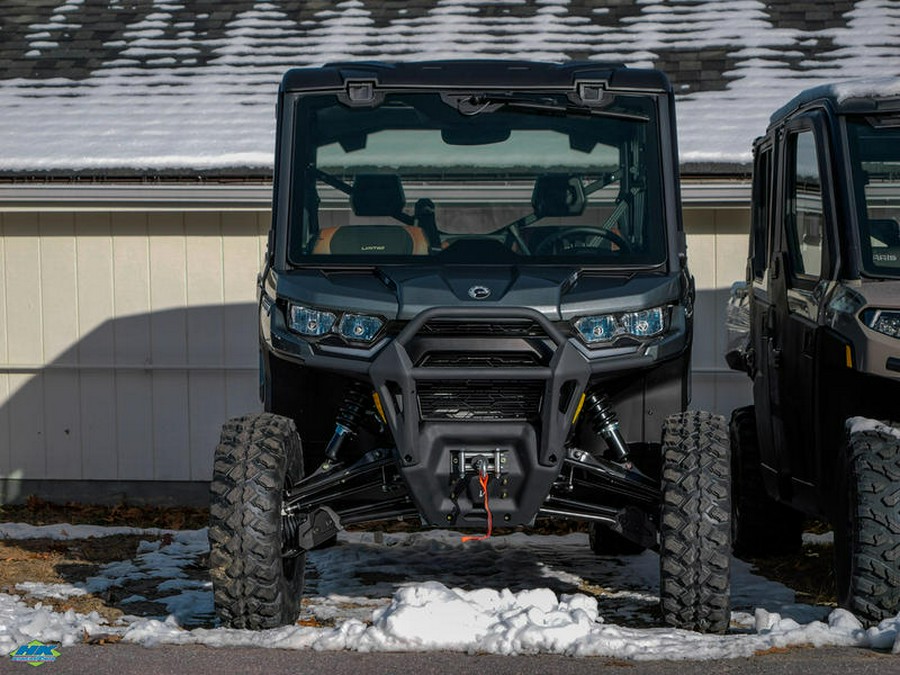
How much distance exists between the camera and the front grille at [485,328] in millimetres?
7156

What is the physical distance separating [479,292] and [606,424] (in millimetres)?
878

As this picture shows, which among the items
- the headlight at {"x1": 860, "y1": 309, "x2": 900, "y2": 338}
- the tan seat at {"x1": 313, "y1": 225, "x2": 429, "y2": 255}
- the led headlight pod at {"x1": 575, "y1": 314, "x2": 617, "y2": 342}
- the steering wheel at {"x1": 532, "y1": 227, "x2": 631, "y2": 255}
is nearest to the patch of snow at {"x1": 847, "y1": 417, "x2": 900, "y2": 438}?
the headlight at {"x1": 860, "y1": 309, "x2": 900, "y2": 338}

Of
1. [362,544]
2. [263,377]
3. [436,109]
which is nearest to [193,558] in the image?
[362,544]

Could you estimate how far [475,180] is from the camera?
26.6ft

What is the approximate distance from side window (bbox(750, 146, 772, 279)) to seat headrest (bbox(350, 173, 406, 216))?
2342 millimetres

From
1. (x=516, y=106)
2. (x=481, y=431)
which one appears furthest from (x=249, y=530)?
(x=516, y=106)

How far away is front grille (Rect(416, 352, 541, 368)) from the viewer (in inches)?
283

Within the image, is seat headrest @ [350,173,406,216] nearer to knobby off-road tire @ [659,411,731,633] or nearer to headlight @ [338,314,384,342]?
headlight @ [338,314,384,342]

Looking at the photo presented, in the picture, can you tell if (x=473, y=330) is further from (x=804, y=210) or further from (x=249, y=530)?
(x=804, y=210)

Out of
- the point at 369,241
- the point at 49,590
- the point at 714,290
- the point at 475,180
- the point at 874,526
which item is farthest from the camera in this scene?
the point at 714,290

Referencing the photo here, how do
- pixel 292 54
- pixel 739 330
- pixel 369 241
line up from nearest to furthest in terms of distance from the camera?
pixel 369 241 → pixel 739 330 → pixel 292 54

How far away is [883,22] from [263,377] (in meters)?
9.02

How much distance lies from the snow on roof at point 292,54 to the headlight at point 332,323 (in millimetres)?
5677

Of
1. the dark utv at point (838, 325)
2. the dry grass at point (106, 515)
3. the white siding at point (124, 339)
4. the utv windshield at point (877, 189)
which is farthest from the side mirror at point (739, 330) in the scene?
the white siding at point (124, 339)
